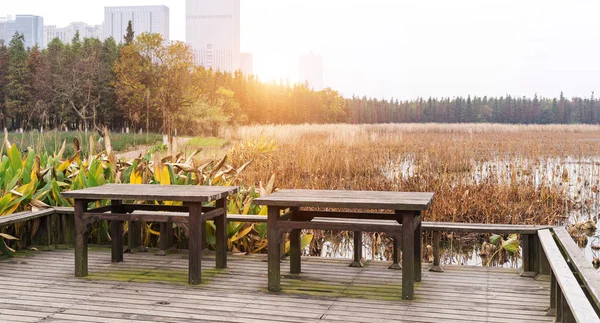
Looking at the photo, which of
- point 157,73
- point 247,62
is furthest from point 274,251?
point 247,62

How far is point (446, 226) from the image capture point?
14.3 feet

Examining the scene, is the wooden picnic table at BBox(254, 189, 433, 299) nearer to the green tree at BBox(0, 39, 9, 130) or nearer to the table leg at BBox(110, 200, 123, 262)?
the table leg at BBox(110, 200, 123, 262)

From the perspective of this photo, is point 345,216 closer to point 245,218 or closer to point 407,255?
point 407,255

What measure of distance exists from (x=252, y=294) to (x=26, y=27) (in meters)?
184

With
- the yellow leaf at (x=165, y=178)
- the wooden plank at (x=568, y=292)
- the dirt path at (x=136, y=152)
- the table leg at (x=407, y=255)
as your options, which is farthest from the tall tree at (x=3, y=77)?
the wooden plank at (x=568, y=292)

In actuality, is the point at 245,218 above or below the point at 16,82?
below

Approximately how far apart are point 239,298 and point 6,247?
2.19 m

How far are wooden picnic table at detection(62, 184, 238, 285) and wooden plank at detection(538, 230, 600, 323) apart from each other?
189cm

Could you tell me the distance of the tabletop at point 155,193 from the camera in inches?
149

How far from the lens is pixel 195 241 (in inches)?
153

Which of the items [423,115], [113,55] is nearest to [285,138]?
[113,55]

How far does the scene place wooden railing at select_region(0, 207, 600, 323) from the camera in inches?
98.6

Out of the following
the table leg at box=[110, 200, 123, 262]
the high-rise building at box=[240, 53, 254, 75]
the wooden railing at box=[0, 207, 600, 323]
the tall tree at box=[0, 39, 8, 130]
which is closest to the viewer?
the wooden railing at box=[0, 207, 600, 323]

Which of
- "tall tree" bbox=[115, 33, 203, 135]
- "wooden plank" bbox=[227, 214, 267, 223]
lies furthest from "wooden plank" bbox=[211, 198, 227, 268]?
"tall tree" bbox=[115, 33, 203, 135]
